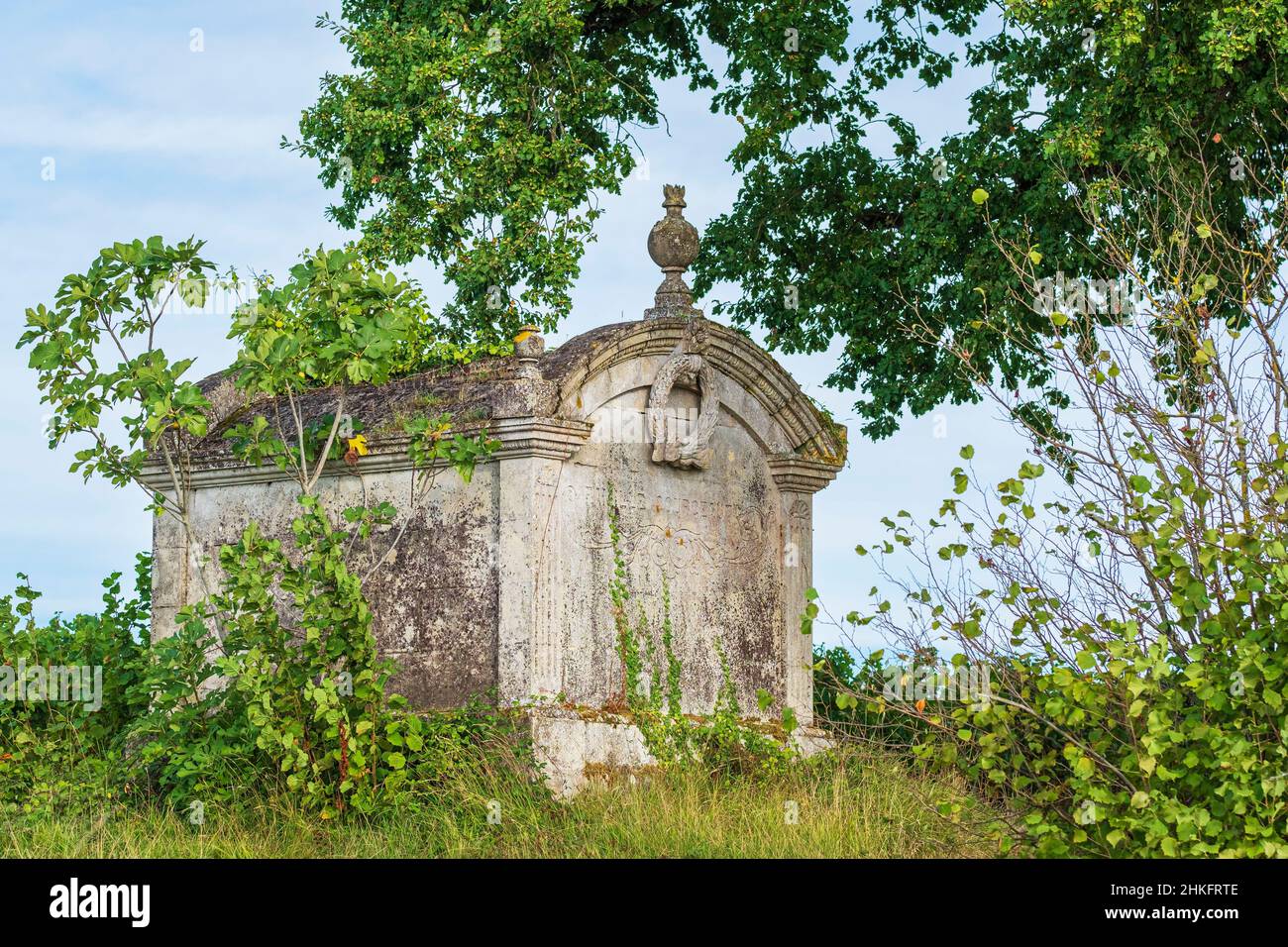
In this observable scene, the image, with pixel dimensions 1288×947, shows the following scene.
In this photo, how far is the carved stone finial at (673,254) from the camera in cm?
1061

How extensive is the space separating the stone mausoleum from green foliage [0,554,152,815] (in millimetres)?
662

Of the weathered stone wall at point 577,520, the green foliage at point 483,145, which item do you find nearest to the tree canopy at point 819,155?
the green foliage at point 483,145

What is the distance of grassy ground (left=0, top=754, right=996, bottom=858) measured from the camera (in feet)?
26.1

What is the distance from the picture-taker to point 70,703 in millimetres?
10891

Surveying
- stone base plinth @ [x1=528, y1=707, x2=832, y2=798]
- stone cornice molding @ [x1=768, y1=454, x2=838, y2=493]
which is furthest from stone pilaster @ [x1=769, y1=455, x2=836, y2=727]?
stone base plinth @ [x1=528, y1=707, x2=832, y2=798]

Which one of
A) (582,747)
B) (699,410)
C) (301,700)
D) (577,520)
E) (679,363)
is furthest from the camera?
(699,410)

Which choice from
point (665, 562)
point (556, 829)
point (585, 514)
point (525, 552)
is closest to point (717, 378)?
point (665, 562)

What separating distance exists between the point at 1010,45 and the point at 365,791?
416 inches

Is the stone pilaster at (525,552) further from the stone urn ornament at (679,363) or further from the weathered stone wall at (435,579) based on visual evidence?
the stone urn ornament at (679,363)

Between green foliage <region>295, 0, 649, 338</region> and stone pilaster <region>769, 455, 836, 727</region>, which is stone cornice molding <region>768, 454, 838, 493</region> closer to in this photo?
stone pilaster <region>769, 455, 836, 727</region>

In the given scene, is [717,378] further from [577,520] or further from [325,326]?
[325,326]

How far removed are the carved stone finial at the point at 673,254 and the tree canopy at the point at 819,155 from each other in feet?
10.0

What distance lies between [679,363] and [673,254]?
0.95m
